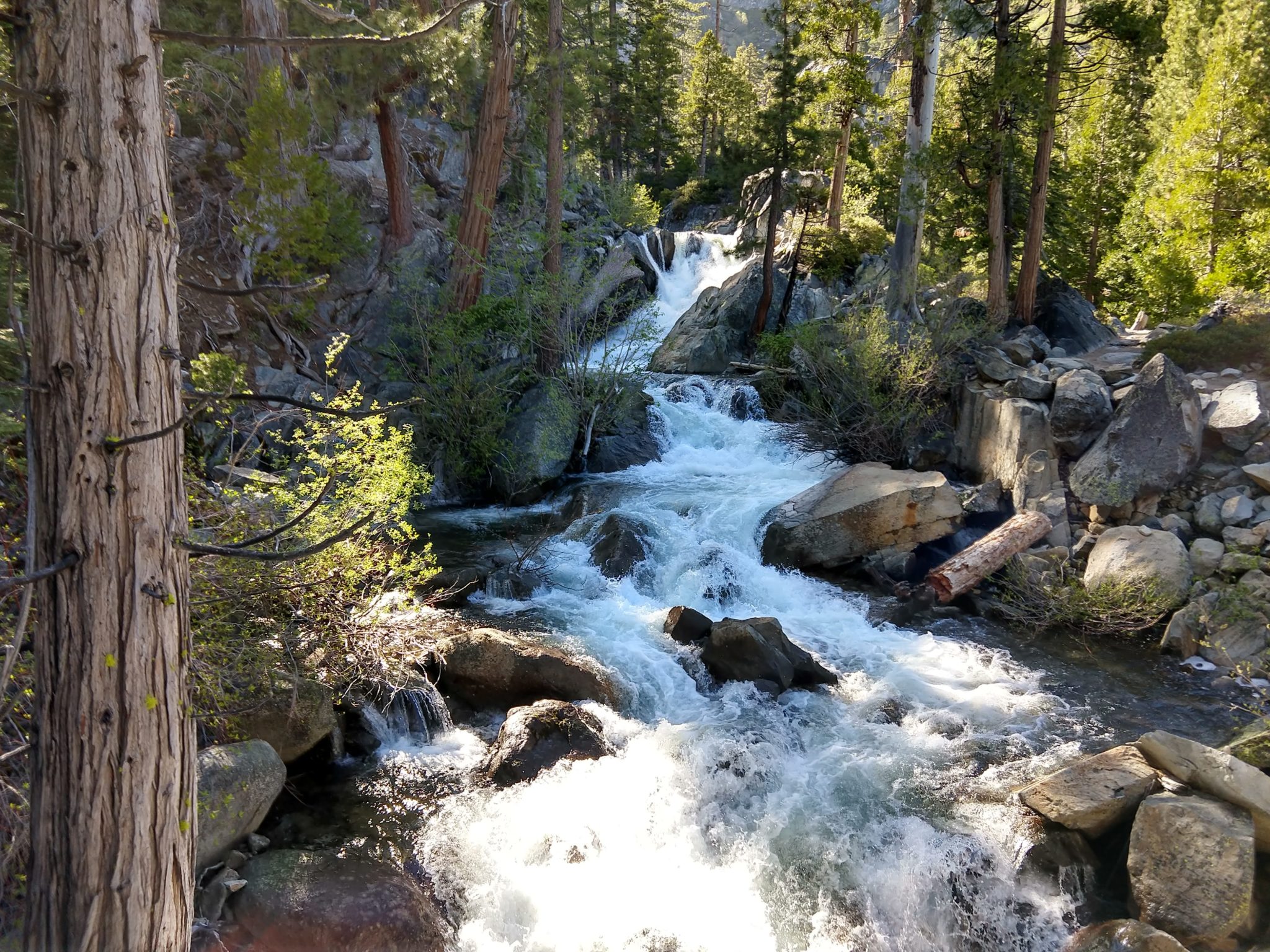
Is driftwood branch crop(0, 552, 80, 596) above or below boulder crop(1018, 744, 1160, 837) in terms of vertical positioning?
above

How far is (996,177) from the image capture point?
583 inches

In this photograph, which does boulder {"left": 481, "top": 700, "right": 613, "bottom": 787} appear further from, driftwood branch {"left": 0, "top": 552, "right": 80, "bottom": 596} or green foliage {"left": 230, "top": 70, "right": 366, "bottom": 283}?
green foliage {"left": 230, "top": 70, "right": 366, "bottom": 283}

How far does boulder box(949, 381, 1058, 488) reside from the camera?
36.1 feet

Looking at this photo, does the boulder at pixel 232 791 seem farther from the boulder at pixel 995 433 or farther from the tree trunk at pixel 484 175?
the tree trunk at pixel 484 175

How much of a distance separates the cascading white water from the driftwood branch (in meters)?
3.75

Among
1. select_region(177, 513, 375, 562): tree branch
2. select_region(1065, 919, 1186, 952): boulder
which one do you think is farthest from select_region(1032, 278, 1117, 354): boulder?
select_region(177, 513, 375, 562): tree branch

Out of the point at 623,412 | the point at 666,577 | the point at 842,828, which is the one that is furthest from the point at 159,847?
the point at 623,412

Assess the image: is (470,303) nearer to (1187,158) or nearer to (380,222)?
(380,222)

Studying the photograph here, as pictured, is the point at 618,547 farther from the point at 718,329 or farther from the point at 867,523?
the point at 718,329

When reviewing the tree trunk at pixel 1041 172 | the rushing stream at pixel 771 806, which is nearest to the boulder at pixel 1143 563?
the rushing stream at pixel 771 806

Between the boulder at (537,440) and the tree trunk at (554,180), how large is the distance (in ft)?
2.46

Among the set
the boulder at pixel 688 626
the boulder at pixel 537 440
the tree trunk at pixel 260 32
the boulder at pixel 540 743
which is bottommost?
the boulder at pixel 540 743

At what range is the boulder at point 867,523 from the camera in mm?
10516

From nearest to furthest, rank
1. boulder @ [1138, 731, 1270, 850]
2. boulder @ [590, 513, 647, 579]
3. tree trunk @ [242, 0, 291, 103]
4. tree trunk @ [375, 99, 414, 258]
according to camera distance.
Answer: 1. boulder @ [1138, 731, 1270, 850]
2. boulder @ [590, 513, 647, 579]
3. tree trunk @ [242, 0, 291, 103]
4. tree trunk @ [375, 99, 414, 258]
